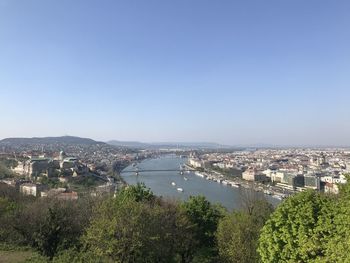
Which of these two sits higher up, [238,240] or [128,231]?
[128,231]

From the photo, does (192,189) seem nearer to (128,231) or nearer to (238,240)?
(238,240)

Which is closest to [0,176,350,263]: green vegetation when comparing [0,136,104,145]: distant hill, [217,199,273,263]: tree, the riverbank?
[217,199,273,263]: tree

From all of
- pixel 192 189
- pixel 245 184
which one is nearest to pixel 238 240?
pixel 192 189

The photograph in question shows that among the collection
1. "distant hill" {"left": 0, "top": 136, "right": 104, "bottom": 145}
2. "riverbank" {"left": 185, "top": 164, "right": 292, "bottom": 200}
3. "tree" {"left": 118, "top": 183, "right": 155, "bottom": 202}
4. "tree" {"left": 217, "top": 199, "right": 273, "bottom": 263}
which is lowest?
"riverbank" {"left": 185, "top": 164, "right": 292, "bottom": 200}

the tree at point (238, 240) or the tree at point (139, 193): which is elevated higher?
the tree at point (139, 193)

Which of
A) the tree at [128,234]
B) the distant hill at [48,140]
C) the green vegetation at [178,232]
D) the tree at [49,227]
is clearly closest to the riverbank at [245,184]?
the green vegetation at [178,232]

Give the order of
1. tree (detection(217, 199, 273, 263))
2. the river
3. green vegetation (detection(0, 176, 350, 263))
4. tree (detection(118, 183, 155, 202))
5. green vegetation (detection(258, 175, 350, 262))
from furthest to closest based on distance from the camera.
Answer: the river
tree (detection(118, 183, 155, 202))
tree (detection(217, 199, 273, 263))
green vegetation (detection(0, 176, 350, 263))
green vegetation (detection(258, 175, 350, 262))

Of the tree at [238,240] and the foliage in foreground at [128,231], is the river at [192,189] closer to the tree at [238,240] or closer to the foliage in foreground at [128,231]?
the foliage in foreground at [128,231]

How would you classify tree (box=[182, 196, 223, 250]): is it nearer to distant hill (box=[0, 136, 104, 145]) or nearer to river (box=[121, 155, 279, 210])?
river (box=[121, 155, 279, 210])
